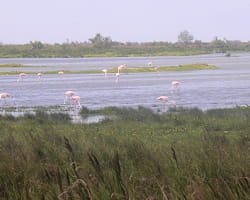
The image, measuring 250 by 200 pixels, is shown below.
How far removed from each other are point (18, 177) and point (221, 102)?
20129 millimetres

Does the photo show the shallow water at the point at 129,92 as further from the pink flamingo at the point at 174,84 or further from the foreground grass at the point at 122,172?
the foreground grass at the point at 122,172

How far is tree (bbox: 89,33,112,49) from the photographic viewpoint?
343ft

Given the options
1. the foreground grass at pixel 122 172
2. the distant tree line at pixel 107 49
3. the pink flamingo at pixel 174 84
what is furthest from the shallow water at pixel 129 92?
the distant tree line at pixel 107 49

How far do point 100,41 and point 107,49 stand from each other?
26.7ft

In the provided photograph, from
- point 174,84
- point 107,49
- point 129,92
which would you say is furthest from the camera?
point 107,49

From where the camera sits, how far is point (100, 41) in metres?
108

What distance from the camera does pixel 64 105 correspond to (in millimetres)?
26906

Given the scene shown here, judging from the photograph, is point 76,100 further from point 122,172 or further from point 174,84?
point 122,172

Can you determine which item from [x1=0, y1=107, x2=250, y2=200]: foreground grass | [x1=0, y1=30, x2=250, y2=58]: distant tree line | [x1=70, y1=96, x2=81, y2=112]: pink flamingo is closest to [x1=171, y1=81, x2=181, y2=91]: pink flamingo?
[x1=70, y1=96, x2=81, y2=112]: pink flamingo

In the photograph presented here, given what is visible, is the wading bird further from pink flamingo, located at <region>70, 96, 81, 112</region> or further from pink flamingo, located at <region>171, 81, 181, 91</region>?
pink flamingo, located at <region>171, 81, 181, 91</region>

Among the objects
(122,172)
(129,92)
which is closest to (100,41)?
(129,92)

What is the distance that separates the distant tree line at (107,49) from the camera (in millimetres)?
94188

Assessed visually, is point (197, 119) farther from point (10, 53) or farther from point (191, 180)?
point (10, 53)

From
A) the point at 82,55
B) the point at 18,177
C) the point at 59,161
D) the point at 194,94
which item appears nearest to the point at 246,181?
the point at 18,177
